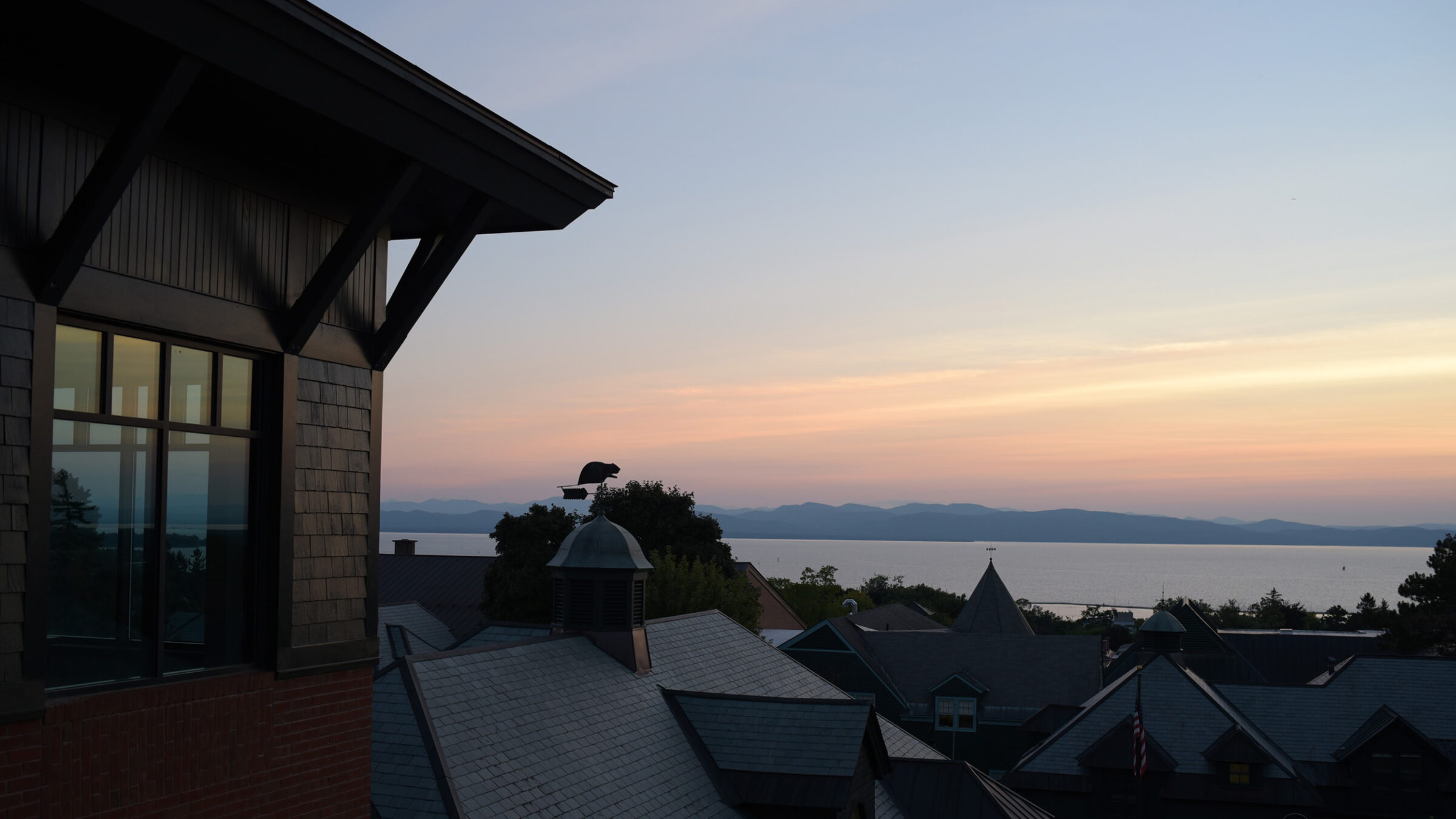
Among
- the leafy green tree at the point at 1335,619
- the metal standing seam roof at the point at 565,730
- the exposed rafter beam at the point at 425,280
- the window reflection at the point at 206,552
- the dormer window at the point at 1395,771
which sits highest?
the exposed rafter beam at the point at 425,280

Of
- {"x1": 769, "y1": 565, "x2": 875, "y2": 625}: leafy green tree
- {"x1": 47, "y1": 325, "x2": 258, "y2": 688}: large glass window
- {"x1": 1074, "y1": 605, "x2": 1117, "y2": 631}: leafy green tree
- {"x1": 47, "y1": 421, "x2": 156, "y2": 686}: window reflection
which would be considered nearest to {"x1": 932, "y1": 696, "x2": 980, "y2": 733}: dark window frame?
{"x1": 769, "y1": 565, "x2": 875, "y2": 625}: leafy green tree

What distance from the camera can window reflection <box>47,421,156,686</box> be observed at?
7.79 m

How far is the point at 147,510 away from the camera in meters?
8.52

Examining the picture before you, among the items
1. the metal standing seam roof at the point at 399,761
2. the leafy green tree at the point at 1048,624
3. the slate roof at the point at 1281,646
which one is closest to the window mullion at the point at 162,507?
the metal standing seam roof at the point at 399,761

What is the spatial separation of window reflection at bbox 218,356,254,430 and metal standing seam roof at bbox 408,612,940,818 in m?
9.33

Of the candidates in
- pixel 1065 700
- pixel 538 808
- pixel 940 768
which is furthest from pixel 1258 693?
pixel 538 808

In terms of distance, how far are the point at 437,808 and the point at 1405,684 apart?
4492 cm

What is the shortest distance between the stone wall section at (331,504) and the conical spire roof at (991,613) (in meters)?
67.4

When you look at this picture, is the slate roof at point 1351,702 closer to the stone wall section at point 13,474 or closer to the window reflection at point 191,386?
the window reflection at point 191,386

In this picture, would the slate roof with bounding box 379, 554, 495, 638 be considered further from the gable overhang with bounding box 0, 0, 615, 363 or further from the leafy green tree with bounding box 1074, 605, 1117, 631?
the leafy green tree with bounding box 1074, 605, 1117, 631

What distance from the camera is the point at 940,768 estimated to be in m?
29.4

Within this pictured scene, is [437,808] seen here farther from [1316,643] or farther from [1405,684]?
[1316,643]

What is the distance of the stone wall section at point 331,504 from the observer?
32.6ft

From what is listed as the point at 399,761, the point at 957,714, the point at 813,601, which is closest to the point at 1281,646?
the point at 957,714
